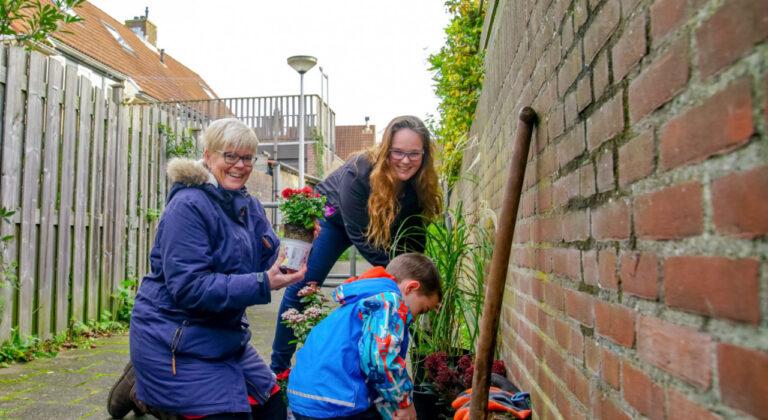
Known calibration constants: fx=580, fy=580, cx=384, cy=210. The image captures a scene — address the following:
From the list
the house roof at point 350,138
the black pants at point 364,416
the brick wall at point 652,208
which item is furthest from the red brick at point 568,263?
the house roof at point 350,138

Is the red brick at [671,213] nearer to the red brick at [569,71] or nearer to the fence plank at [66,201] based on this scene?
the red brick at [569,71]

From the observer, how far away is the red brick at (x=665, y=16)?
871 millimetres

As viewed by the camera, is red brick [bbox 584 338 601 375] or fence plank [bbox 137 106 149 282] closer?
red brick [bbox 584 338 601 375]

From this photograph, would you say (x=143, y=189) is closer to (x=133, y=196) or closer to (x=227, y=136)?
(x=133, y=196)

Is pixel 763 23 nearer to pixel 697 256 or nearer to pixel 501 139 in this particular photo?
pixel 697 256

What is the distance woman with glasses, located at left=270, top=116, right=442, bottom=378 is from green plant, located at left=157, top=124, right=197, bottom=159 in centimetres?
299

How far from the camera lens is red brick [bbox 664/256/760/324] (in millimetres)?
694

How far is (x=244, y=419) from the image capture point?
2.26 m

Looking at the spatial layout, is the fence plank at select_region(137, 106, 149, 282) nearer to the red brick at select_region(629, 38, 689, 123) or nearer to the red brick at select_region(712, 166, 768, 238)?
the red brick at select_region(629, 38, 689, 123)

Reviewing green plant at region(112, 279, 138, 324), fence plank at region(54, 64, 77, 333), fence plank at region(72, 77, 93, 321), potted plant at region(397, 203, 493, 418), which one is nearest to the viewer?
potted plant at region(397, 203, 493, 418)

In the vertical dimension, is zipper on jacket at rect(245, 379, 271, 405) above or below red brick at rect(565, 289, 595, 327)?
below

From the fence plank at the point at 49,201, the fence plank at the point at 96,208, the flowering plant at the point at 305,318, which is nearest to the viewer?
the flowering plant at the point at 305,318

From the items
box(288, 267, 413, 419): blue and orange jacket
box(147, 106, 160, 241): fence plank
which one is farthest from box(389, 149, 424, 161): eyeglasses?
box(147, 106, 160, 241): fence plank

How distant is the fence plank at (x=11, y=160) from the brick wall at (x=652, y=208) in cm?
331
